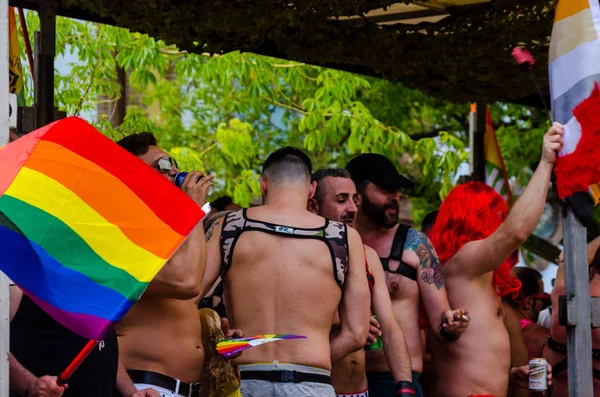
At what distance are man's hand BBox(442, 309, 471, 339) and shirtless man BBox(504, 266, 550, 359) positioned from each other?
1.21m

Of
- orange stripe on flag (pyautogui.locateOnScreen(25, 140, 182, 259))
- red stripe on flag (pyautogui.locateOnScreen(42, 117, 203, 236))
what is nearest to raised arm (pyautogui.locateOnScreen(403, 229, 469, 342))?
red stripe on flag (pyautogui.locateOnScreen(42, 117, 203, 236))

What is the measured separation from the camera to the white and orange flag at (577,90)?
4.98 m

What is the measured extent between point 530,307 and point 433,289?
3485 millimetres

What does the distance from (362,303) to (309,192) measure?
0.62 metres

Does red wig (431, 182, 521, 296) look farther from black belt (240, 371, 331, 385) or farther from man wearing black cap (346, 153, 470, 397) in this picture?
black belt (240, 371, 331, 385)

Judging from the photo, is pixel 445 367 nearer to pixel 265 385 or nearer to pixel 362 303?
pixel 362 303

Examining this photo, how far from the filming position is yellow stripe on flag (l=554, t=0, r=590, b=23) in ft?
16.9

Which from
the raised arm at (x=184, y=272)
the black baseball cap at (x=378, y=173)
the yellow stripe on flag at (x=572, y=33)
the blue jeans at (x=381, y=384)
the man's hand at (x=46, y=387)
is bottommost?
the blue jeans at (x=381, y=384)

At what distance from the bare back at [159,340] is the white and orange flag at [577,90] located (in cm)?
200

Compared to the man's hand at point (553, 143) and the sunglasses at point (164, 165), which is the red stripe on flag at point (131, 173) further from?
the man's hand at point (553, 143)

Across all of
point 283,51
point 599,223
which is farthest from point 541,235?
point 283,51

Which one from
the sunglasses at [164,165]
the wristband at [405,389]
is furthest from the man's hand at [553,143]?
the sunglasses at [164,165]

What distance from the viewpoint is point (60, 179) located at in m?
3.60

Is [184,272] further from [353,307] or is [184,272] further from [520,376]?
[520,376]
